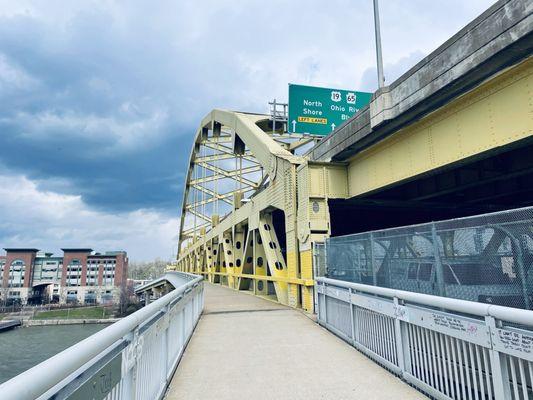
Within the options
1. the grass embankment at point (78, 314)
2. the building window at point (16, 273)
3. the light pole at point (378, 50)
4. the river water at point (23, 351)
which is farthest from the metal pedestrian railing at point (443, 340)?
Answer: the building window at point (16, 273)

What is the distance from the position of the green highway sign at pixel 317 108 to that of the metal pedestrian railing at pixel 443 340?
11.2 meters

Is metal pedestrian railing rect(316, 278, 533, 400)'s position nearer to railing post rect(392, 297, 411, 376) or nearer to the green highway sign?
railing post rect(392, 297, 411, 376)

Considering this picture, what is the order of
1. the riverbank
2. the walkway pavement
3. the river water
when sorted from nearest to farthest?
the walkway pavement → the river water → the riverbank

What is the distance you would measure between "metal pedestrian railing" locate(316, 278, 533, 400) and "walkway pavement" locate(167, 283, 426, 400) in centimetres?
29

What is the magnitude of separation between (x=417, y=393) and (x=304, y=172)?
320 inches

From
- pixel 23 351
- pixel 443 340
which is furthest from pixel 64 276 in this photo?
pixel 443 340

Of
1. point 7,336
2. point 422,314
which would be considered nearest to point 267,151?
point 422,314

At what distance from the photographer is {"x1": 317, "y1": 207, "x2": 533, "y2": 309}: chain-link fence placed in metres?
3.99

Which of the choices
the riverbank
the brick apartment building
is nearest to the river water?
the riverbank

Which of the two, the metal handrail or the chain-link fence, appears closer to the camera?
the metal handrail

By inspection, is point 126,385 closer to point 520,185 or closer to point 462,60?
point 462,60

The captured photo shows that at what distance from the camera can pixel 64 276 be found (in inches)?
4119

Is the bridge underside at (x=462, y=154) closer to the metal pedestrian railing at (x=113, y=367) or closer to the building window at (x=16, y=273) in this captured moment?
the metal pedestrian railing at (x=113, y=367)

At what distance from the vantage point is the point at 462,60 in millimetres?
6172
